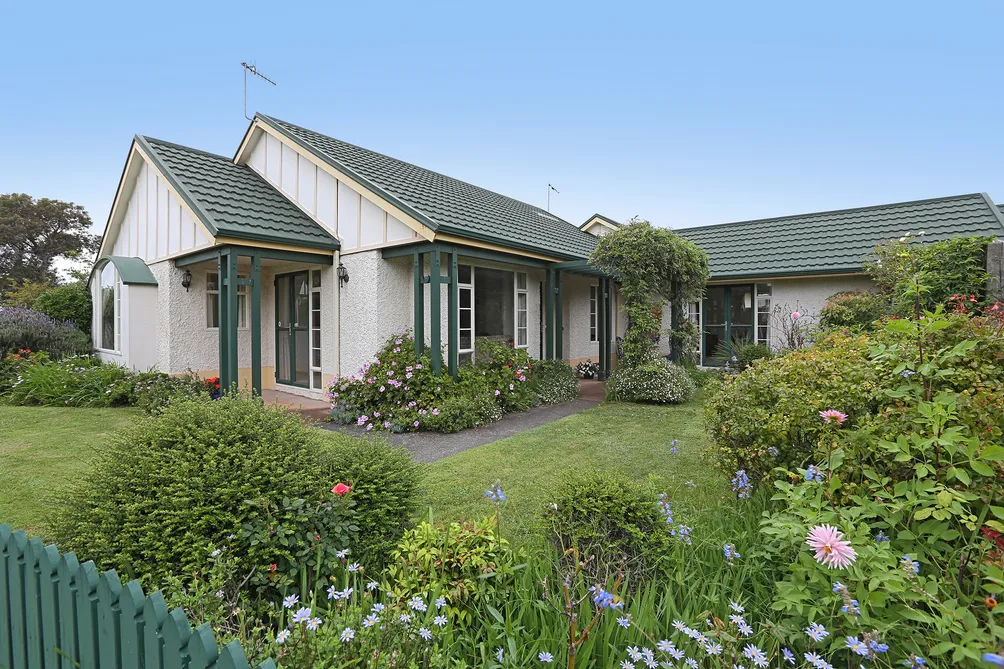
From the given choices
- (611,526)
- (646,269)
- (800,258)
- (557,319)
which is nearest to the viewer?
(611,526)

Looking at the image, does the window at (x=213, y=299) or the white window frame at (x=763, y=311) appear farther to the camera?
the white window frame at (x=763, y=311)

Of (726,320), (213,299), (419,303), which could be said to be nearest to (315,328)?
(213,299)

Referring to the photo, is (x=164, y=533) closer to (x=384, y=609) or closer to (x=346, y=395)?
(x=384, y=609)

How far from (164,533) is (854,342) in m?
4.93

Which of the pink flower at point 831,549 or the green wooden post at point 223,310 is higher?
the green wooden post at point 223,310

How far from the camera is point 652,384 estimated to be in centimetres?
1006

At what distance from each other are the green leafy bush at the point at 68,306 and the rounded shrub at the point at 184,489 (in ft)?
51.6

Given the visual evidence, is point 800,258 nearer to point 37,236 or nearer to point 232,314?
point 232,314

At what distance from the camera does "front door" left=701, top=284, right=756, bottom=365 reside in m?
13.9

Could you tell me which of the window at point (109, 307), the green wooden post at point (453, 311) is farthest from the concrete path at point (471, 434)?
the window at point (109, 307)

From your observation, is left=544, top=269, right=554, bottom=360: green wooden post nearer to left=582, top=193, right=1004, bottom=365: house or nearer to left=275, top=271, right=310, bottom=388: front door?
left=582, top=193, right=1004, bottom=365: house

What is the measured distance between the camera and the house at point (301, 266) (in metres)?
8.76

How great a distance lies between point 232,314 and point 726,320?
12713mm

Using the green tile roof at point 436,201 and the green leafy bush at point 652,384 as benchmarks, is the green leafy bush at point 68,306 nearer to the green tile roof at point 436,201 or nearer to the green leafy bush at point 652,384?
the green tile roof at point 436,201
